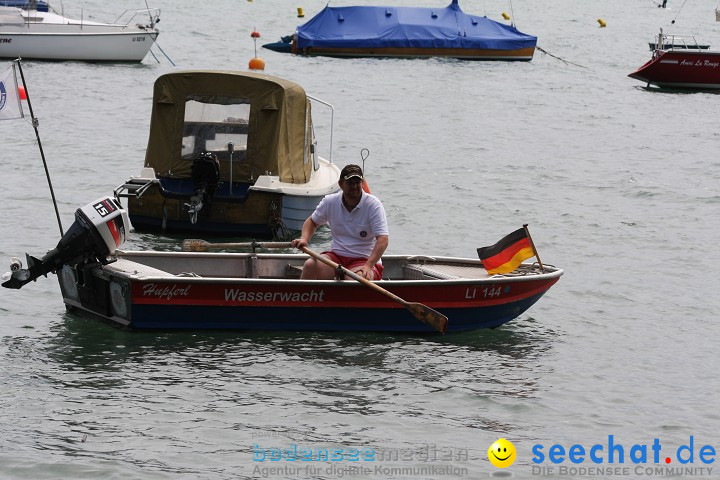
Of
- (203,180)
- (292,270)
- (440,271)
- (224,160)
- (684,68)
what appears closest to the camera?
(292,270)

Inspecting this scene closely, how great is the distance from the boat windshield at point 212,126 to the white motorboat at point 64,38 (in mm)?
22598

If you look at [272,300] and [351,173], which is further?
[272,300]

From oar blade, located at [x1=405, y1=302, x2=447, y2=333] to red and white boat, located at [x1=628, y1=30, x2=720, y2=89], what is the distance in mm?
31730

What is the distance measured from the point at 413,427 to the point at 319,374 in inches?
56.5

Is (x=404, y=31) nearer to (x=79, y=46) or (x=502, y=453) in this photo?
(x=79, y=46)

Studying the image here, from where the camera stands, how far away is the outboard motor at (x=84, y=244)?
1224 cm

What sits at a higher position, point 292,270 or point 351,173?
point 351,173

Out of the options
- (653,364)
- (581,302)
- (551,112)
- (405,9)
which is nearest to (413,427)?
(653,364)

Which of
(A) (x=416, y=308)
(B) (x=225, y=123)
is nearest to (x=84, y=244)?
(A) (x=416, y=308)

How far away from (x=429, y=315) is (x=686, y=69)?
3186 cm

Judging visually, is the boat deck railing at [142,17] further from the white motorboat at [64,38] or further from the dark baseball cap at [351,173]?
the dark baseball cap at [351,173]

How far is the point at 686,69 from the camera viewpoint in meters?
42.0

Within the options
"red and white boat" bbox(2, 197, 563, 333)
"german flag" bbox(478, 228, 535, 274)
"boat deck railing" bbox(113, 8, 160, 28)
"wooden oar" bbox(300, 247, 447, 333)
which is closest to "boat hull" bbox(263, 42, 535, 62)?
"boat deck railing" bbox(113, 8, 160, 28)

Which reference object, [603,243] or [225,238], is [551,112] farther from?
[225,238]
